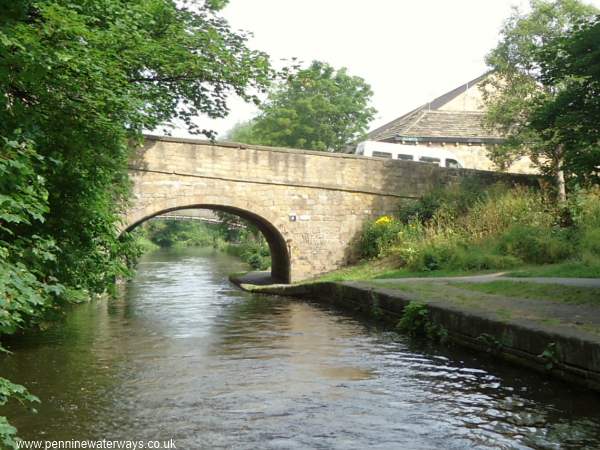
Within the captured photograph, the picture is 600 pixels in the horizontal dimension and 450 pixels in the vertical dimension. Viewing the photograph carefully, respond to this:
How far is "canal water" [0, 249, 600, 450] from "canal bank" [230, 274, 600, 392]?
0.18 metres

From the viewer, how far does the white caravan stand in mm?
21703

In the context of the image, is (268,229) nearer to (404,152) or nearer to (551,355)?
(404,152)

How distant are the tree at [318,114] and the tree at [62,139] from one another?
20.5 metres

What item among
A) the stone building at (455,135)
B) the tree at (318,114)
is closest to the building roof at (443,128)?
the stone building at (455,135)

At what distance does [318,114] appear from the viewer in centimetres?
3169

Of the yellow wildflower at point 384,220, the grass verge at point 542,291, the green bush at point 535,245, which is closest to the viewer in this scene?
the grass verge at point 542,291

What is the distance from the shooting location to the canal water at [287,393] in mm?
4289

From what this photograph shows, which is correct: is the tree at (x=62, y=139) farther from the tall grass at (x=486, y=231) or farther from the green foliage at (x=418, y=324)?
the tall grass at (x=486, y=231)

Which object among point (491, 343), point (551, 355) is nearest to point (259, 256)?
point (491, 343)

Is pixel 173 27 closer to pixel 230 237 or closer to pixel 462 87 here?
pixel 462 87

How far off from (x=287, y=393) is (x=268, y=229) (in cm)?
1261

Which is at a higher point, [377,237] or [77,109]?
[77,109]

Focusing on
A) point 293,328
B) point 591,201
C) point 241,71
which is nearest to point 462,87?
point 591,201

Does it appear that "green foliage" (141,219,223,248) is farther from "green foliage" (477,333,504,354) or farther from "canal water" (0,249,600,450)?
"green foliage" (477,333,504,354)
